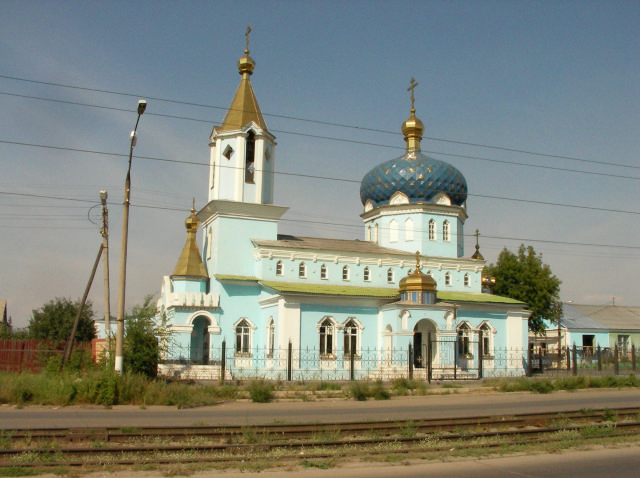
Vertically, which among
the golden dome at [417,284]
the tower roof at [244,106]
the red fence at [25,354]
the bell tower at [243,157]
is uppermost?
the tower roof at [244,106]

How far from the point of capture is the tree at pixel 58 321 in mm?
38906

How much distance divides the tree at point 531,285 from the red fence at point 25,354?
27187mm

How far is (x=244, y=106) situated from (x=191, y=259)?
7.63m

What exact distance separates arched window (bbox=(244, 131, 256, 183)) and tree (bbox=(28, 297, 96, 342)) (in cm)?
1663

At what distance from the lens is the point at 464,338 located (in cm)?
2919

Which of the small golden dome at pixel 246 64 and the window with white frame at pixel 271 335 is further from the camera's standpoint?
the small golden dome at pixel 246 64

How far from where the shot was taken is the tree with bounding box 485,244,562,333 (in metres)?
40.7

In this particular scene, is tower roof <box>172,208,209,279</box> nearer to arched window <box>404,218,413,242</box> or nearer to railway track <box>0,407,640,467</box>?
arched window <box>404,218,413,242</box>

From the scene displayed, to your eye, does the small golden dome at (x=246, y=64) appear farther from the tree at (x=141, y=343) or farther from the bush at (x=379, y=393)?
the bush at (x=379, y=393)

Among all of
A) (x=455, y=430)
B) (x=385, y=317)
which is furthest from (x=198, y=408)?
(x=385, y=317)

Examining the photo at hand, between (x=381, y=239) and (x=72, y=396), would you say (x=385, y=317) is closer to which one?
(x=381, y=239)

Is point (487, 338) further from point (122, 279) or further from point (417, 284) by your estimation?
point (122, 279)

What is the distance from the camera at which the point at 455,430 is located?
1138 cm

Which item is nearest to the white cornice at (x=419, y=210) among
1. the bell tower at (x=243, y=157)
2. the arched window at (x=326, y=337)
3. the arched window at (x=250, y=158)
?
the bell tower at (x=243, y=157)
